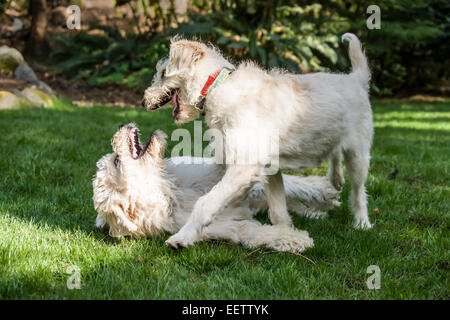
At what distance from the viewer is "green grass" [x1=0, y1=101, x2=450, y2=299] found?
2850mm

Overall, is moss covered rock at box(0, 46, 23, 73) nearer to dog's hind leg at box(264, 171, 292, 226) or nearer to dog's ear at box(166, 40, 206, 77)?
dog's ear at box(166, 40, 206, 77)

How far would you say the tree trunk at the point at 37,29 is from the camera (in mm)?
14414

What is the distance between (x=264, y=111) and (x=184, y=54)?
2.42ft

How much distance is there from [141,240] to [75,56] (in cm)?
1208

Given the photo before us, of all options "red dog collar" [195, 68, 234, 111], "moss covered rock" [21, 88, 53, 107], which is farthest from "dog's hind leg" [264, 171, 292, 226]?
"moss covered rock" [21, 88, 53, 107]

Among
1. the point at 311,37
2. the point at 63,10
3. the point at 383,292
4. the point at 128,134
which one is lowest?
the point at 383,292

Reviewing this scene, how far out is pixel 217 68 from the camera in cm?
374

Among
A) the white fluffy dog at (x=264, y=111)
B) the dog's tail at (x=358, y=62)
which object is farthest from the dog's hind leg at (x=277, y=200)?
the dog's tail at (x=358, y=62)

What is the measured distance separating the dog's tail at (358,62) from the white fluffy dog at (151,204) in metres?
1.55

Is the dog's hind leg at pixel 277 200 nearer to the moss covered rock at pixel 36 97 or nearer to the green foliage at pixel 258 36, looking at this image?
the moss covered rock at pixel 36 97

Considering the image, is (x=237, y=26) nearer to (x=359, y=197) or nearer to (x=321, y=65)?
(x=321, y=65)

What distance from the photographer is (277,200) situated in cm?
403

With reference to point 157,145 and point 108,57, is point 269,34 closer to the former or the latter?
point 108,57

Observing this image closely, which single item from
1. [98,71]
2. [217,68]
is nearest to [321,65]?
[98,71]
